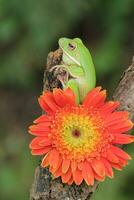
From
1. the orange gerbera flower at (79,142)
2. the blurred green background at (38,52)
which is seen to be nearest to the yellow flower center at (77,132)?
the orange gerbera flower at (79,142)

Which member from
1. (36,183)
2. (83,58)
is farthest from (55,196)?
(83,58)

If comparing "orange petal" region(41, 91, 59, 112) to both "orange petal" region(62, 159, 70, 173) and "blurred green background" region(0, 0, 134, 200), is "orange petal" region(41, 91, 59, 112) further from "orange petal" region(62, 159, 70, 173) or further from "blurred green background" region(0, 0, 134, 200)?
"blurred green background" region(0, 0, 134, 200)

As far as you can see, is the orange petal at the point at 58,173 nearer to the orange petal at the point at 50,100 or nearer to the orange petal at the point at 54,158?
the orange petal at the point at 54,158

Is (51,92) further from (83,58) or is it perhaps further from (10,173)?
(10,173)

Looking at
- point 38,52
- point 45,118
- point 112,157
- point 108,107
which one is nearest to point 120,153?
point 112,157

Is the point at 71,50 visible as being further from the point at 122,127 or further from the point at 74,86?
the point at 122,127

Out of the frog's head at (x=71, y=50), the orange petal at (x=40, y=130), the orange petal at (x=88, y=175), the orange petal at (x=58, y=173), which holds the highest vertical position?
the frog's head at (x=71, y=50)
